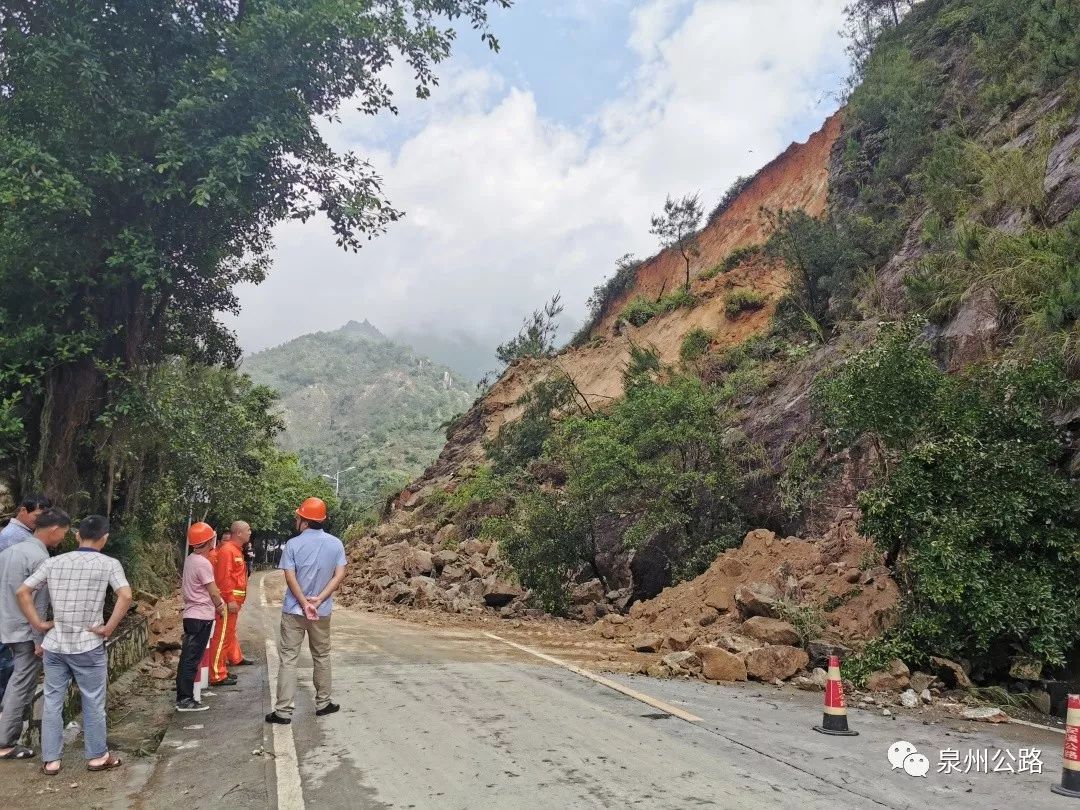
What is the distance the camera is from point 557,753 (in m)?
5.28

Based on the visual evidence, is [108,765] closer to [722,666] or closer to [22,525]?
[22,525]

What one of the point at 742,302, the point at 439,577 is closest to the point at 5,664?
the point at 439,577

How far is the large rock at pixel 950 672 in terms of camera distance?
8.16 meters

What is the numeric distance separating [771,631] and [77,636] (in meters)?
8.06

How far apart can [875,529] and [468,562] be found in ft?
53.1

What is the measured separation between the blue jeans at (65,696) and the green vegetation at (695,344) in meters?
26.7

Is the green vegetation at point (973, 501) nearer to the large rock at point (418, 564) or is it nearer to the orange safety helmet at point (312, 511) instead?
the orange safety helmet at point (312, 511)

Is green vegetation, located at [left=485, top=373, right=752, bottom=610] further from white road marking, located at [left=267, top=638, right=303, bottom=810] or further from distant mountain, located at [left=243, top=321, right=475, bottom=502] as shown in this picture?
distant mountain, located at [left=243, top=321, right=475, bottom=502]

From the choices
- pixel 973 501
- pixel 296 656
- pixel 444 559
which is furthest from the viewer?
pixel 444 559

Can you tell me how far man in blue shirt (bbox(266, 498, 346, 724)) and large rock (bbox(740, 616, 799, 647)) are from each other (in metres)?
5.91

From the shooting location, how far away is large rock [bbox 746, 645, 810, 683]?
8.91 meters

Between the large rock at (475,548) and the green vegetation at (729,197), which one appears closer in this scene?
the large rock at (475,548)

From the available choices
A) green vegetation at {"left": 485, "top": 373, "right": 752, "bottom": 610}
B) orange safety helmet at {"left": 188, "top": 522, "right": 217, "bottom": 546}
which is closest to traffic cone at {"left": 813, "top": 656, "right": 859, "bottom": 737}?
orange safety helmet at {"left": 188, "top": 522, "right": 217, "bottom": 546}

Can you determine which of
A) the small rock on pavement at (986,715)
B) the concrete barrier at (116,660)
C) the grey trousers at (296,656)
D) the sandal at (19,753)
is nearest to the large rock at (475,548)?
the concrete barrier at (116,660)
